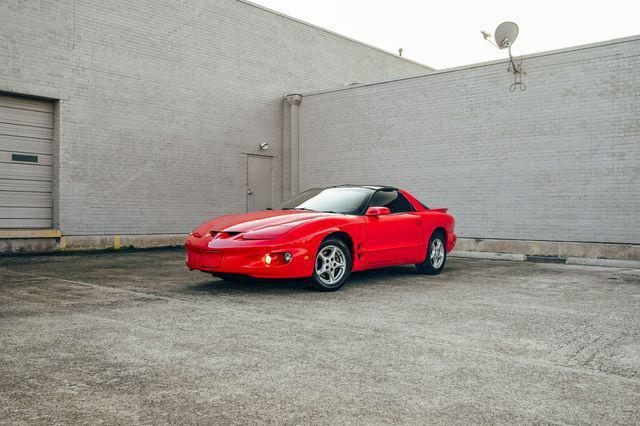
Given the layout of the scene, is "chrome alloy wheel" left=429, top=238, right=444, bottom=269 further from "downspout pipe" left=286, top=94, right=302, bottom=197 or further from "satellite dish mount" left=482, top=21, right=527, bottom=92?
"downspout pipe" left=286, top=94, right=302, bottom=197

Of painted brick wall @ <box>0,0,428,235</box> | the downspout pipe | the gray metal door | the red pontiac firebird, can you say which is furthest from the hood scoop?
the downspout pipe

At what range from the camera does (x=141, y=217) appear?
14.1 m

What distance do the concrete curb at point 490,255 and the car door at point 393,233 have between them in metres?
4.65

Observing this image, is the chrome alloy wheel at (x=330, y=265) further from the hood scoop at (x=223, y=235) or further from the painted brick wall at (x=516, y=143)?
the painted brick wall at (x=516, y=143)

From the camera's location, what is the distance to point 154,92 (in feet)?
47.2

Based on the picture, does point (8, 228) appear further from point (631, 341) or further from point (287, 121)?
point (631, 341)

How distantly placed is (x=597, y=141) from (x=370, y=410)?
1056 cm

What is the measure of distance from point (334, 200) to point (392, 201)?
3.04 ft

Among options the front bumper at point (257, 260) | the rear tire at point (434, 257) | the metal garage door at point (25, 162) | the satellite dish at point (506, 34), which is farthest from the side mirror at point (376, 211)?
the metal garage door at point (25, 162)

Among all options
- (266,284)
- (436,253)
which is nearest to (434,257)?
(436,253)

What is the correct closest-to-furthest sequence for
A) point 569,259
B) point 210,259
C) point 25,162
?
point 210,259 → point 569,259 → point 25,162

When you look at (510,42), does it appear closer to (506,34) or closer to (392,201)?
(506,34)

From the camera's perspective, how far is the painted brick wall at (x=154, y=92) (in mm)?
12633

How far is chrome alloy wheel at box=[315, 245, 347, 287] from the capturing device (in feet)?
22.7
